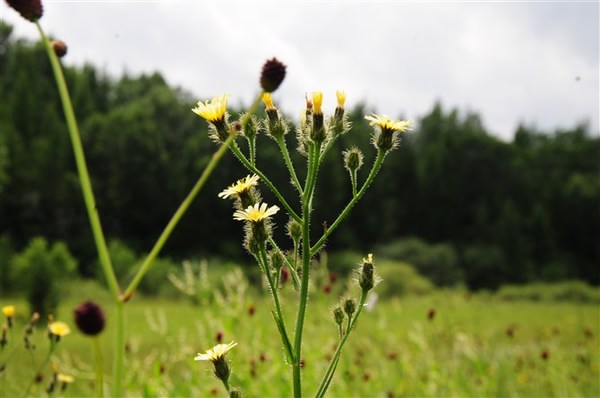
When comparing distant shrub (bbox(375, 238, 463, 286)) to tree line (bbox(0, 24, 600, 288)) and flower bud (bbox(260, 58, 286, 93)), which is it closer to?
tree line (bbox(0, 24, 600, 288))

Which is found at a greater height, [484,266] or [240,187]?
[240,187]

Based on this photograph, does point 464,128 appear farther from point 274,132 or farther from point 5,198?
point 274,132

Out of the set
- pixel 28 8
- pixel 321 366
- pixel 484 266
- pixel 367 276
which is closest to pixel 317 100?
pixel 367 276

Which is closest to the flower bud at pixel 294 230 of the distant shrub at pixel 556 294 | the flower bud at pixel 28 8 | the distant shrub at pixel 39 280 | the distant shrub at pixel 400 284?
the flower bud at pixel 28 8

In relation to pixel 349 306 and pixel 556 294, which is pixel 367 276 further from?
pixel 556 294

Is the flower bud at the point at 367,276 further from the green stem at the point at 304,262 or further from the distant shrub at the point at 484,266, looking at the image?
the distant shrub at the point at 484,266

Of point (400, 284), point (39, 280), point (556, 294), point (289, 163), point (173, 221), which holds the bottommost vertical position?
point (556, 294)
